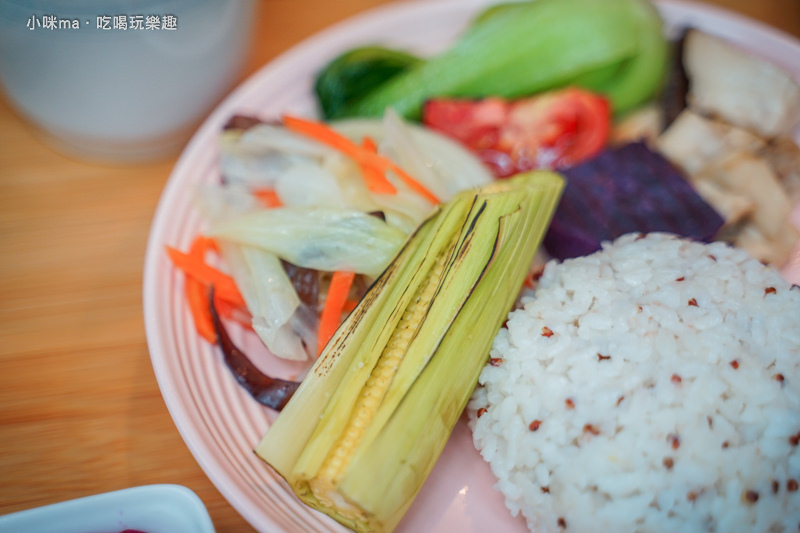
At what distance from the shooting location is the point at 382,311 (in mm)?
1429

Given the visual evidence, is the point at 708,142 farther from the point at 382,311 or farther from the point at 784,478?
the point at 382,311

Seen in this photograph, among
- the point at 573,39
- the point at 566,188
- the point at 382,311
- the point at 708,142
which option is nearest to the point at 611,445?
the point at 382,311

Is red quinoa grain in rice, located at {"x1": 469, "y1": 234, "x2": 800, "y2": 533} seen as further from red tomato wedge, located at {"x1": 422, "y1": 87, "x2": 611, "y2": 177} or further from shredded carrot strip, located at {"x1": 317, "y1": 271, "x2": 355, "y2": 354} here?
red tomato wedge, located at {"x1": 422, "y1": 87, "x2": 611, "y2": 177}

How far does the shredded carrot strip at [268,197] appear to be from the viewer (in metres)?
1.91

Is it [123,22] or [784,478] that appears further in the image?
[123,22]

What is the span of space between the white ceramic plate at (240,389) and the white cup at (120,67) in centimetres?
15

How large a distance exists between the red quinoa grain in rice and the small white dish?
2.18 ft

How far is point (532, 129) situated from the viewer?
7.06ft

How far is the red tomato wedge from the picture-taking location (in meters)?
2.13

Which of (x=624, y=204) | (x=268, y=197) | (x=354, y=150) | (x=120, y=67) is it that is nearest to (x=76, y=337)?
(x=268, y=197)

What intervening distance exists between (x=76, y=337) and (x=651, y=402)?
1595 millimetres

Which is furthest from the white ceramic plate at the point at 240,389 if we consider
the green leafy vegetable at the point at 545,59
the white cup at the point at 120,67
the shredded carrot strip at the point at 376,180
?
the shredded carrot strip at the point at 376,180

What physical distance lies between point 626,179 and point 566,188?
0.19 metres
